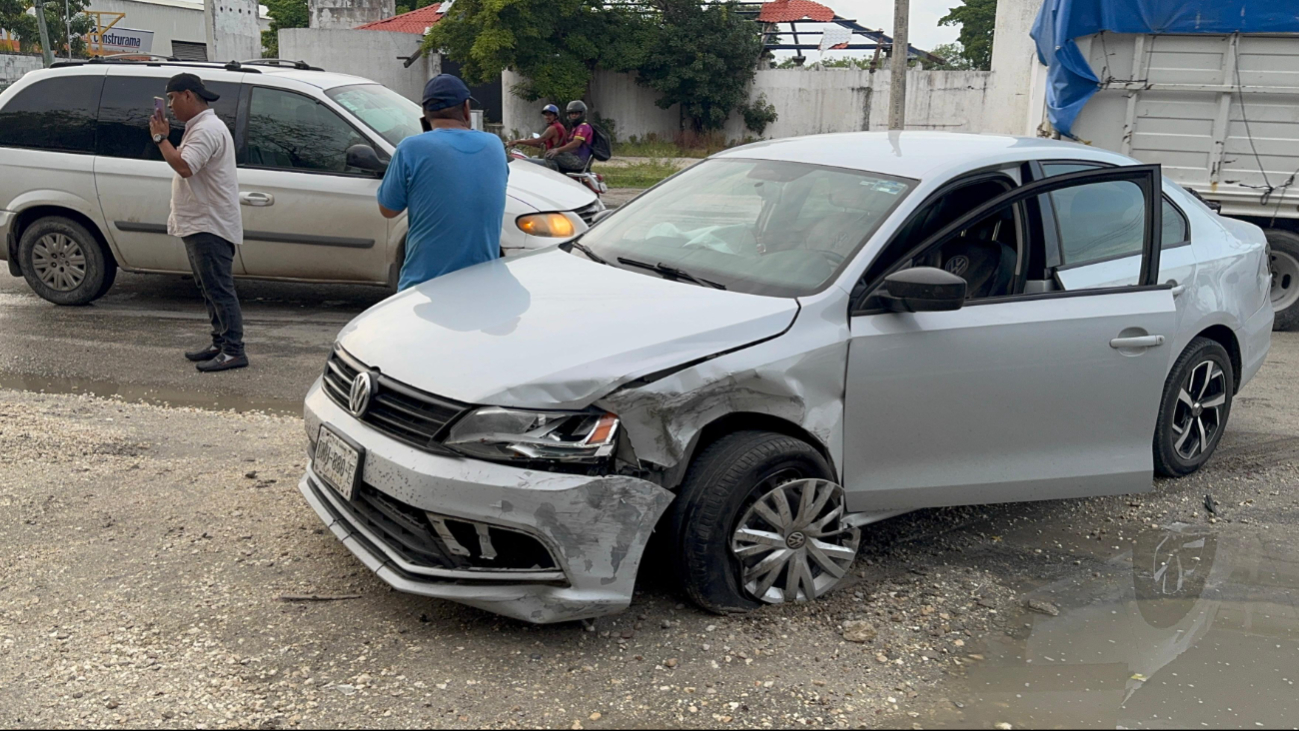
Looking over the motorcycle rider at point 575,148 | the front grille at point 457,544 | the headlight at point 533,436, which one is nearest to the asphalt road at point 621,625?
the front grille at point 457,544

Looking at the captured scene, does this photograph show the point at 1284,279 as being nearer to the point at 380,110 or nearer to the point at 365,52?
the point at 380,110

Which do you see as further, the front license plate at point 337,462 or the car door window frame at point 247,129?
the car door window frame at point 247,129

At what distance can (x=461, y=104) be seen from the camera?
5066 mm

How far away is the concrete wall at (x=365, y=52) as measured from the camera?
3222cm

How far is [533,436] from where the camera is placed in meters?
3.31

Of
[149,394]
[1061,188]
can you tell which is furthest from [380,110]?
[1061,188]

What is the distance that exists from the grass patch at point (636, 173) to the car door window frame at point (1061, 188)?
15.3 meters

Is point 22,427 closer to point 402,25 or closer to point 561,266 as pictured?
point 561,266

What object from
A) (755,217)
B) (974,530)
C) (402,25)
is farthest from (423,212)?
(402,25)

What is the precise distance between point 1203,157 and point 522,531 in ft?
24.8

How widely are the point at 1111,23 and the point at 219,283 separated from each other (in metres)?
6.94

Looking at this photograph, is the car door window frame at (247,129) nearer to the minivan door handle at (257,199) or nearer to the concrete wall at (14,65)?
the minivan door handle at (257,199)

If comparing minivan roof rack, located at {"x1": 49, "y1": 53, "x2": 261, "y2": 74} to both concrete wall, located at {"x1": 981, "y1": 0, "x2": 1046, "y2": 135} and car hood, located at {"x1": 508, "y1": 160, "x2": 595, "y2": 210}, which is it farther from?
concrete wall, located at {"x1": 981, "y1": 0, "x2": 1046, "y2": 135}

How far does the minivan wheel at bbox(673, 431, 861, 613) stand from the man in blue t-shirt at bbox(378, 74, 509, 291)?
1908 millimetres
